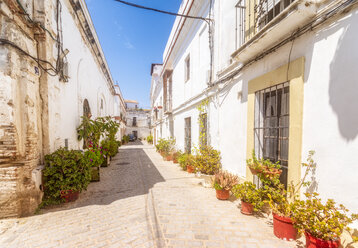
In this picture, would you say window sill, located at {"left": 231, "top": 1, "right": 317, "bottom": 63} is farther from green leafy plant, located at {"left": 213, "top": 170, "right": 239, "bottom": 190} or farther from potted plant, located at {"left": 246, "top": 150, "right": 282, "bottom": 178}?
green leafy plant, located at {"left": 213, "top": 170, "right": 239, "bottom": 190}

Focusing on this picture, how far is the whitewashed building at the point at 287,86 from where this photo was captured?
229cm

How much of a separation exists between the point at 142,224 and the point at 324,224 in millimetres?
2810

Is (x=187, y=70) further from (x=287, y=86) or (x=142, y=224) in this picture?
(x=142, y=224)

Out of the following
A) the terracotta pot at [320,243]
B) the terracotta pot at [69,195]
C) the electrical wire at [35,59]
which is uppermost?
the electrical wire at [35,59]

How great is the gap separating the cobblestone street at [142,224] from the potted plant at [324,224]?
0.46 metres

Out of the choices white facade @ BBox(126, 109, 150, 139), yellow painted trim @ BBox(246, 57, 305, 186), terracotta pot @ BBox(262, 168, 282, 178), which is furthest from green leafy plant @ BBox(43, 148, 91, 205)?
white facade @ BBox(126, 109, 150, 139)

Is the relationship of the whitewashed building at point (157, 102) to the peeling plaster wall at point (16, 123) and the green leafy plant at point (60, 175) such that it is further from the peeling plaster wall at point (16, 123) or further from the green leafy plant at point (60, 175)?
the peeling plaster wall at point (16, 123)

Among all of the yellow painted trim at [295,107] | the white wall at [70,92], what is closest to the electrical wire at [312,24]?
the yellow painted trim at [295,107]

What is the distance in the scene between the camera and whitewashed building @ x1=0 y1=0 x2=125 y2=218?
127 inches

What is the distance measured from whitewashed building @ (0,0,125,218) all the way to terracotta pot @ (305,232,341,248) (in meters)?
5.01

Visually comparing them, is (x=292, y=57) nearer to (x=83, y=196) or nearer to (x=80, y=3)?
(x=83, y=196)

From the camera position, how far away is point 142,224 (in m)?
3.17

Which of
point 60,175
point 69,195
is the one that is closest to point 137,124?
point 69,195

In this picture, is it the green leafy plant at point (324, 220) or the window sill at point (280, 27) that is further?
the window sill at point (280, 27)
